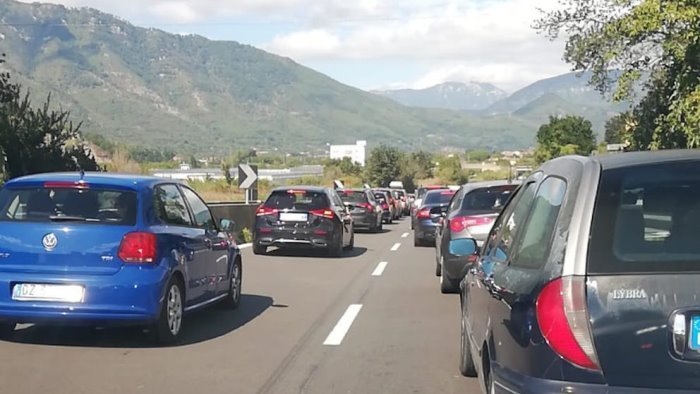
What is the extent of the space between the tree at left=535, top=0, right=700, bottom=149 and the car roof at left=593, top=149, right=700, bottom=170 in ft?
54.9

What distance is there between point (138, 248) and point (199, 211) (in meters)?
1.99

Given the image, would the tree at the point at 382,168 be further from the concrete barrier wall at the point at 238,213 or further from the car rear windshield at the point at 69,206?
the car rear windshield at the point at 69,206

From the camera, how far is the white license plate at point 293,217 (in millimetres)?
18719

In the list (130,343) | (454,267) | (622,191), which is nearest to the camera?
(622,191)

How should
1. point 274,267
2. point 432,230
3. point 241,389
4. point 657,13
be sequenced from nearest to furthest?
point 241,389, point 274,267, point 657,13, point 432,230

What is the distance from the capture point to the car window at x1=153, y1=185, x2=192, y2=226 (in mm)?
8734

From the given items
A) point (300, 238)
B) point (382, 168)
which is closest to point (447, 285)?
point (300, 238)

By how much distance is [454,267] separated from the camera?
12.1 meters

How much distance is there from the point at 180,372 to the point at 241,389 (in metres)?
0.75

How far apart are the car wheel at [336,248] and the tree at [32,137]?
957 centimetres

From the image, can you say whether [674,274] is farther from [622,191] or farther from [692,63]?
[692,63]

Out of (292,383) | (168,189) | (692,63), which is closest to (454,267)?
(168,189)

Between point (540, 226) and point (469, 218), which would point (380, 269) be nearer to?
point (469, 218)

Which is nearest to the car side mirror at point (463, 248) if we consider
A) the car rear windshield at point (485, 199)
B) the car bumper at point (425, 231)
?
the car rear windshield at point (485, 199)
